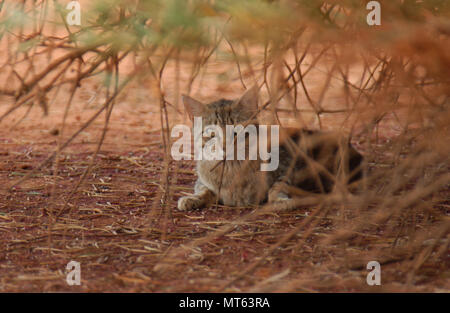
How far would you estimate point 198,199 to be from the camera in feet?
12.5

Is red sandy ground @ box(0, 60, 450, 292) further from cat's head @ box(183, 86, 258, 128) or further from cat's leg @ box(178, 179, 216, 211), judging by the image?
cat's head @ box(183, 86, 258, 128)

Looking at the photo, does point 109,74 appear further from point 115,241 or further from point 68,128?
point 68,128

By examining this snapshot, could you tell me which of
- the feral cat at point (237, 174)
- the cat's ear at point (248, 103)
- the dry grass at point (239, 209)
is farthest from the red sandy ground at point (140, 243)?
the cat's ear at point (248, 103)

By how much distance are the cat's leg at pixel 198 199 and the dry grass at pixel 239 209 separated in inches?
3.4

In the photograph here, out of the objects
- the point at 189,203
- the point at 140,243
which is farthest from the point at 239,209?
the point at 140,243

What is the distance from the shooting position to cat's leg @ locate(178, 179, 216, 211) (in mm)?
3748

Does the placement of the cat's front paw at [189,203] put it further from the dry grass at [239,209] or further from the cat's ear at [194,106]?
the cat's ear at [194,106]

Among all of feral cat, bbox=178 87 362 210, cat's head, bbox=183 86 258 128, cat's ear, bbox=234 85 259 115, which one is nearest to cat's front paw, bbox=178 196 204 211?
feral cat, bbox=178 87 362 210

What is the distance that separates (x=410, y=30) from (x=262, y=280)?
4.21 ft

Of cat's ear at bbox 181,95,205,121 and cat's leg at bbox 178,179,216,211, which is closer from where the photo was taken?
cat's leg at bbox 178,179,216,211

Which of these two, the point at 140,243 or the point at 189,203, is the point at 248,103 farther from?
the point at 140,243

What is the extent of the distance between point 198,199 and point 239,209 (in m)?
0.30

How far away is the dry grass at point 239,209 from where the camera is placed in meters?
2.09
